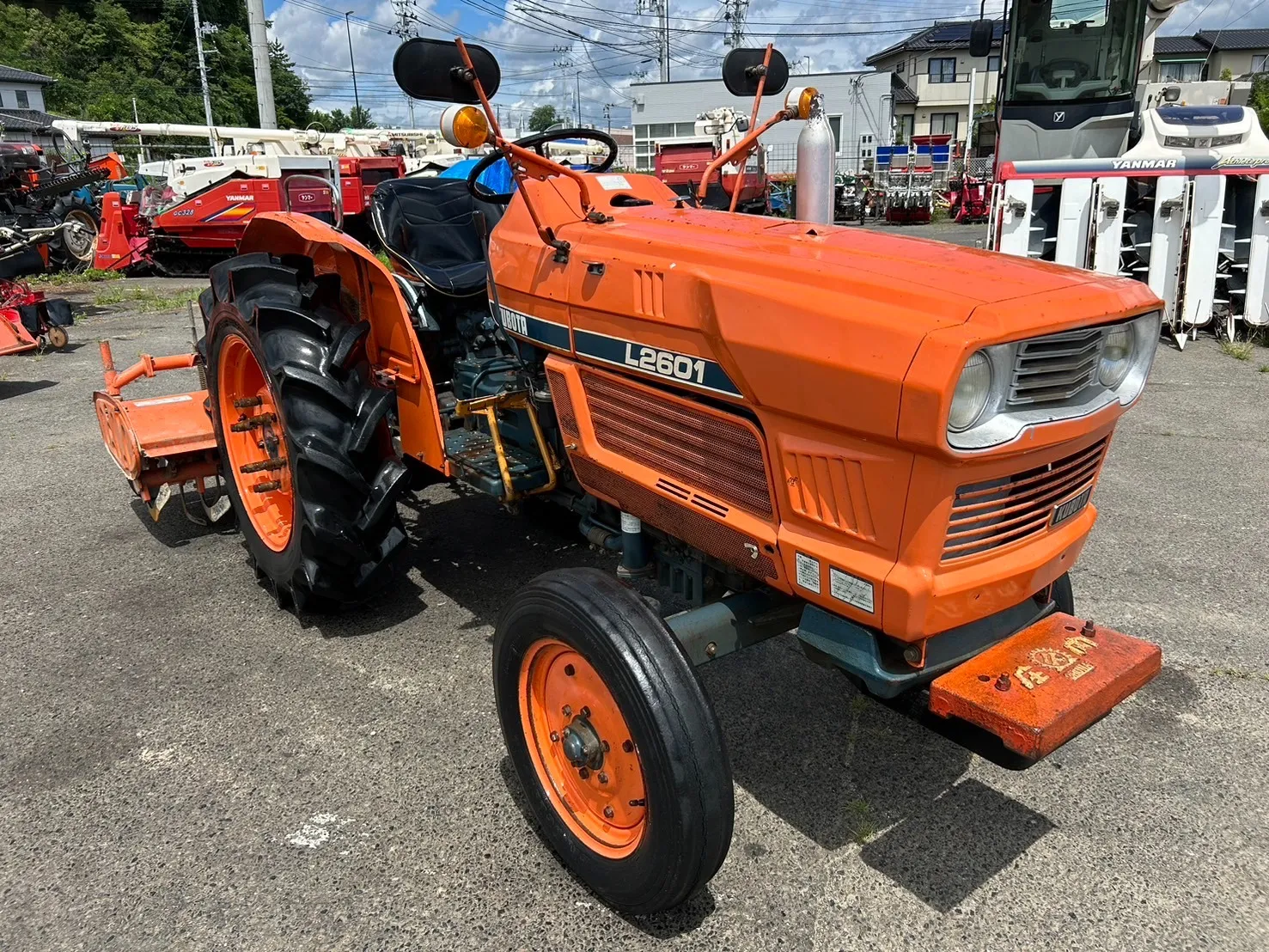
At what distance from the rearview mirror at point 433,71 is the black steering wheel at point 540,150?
1.27 ft

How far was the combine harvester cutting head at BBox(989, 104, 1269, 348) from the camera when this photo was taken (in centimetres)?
722

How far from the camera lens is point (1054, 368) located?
1756mm

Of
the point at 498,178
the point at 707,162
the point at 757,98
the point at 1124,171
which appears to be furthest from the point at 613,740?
the point at 707,162

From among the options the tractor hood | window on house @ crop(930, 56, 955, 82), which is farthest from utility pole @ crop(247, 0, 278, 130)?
window on house @ crop(930, 56, 955, 82)

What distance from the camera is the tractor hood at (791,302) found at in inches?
65.9

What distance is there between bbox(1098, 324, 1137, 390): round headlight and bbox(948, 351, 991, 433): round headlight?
1.32 feet

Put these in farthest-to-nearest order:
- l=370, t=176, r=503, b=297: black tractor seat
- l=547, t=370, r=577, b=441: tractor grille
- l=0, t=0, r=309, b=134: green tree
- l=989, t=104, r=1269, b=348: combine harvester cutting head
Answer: l=0, t=0, r=309, b=134: green tree < l=989, t=104, r=1269, b=348: combine harvester cutting head < l=370, t=176, r=503, b=297: black tractor seat < l=547, t=370, r=577, b=441: tractor grille

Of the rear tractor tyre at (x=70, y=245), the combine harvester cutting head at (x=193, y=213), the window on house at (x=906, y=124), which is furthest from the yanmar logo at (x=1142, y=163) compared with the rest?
the window on house at (x=906, y=124)

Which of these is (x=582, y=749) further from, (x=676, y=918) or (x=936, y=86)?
(x=936, y=86)

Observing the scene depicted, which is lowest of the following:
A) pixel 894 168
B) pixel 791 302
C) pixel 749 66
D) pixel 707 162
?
pixel 791 302

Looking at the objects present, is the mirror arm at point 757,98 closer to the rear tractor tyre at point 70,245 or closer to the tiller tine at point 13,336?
the tiller tine at point 13,336

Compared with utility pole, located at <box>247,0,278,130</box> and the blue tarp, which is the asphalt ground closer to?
the blue tarp

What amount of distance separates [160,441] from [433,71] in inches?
91.2

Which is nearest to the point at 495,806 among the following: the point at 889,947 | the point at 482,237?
the point at 889,947
